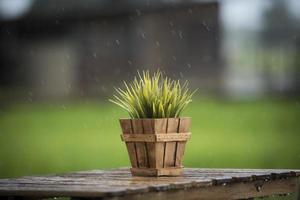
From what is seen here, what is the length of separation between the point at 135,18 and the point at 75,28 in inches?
37.9

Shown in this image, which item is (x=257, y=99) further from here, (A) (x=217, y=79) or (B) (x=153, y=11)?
(B) (x=153, y=11)

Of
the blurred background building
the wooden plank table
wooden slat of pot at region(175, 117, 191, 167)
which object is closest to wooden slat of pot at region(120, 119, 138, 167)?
the wooden plank table

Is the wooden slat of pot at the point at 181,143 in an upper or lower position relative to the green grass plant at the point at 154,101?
lower

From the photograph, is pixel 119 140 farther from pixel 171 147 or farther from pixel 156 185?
pixel 156 185

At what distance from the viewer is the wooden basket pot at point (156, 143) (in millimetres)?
5047

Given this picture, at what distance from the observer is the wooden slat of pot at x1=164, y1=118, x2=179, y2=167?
509 centimetres

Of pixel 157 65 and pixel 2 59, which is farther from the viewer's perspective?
pixel 2 59

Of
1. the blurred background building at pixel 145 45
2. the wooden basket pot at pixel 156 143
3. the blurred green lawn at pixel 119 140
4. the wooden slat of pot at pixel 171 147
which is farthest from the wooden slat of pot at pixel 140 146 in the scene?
the blurred background building at pixel 145 45

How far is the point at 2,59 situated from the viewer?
1434 cm

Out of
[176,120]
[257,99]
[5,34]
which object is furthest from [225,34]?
[176,120]

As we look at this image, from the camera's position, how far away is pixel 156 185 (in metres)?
4.41

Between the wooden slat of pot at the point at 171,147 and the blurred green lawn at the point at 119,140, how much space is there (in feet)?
18.3

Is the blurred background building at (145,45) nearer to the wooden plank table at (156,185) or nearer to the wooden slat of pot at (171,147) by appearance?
the wooden plank table at (156,185)

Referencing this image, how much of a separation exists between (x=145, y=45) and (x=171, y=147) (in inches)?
328
